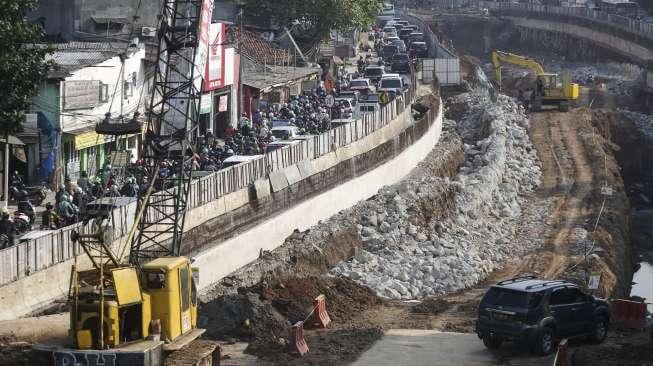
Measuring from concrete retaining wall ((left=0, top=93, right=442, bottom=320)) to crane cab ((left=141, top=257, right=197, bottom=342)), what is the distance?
668 centimetres

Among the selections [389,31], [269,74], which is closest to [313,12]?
[269,74]

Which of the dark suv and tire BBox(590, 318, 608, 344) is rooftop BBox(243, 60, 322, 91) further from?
the dark suv

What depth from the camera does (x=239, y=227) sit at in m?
48.6

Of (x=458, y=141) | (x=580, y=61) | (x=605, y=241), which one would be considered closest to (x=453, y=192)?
(x=605, y=241)

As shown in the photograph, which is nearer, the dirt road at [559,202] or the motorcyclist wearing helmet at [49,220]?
the motorcyclist wearing helmet at [49,220]

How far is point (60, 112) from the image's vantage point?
5231 centimetres

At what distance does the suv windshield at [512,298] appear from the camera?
3416cm

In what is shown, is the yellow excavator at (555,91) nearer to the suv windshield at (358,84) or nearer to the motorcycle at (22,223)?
the suv windshield at (358,84)

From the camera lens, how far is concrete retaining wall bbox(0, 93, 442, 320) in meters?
36.4

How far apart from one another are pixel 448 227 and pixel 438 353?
26.7m

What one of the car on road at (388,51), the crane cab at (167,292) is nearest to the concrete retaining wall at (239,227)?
the crane cab at (167,292)

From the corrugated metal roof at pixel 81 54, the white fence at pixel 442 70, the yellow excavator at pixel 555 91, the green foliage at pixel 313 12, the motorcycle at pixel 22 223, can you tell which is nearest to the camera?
the motorcycle at pixel 22 223

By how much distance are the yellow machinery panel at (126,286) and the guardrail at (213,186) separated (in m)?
4.03

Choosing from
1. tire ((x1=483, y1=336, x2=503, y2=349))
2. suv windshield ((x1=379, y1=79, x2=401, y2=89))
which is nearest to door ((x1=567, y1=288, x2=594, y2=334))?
tire ((x1=483, y1=336, x2=503, y2=349))
